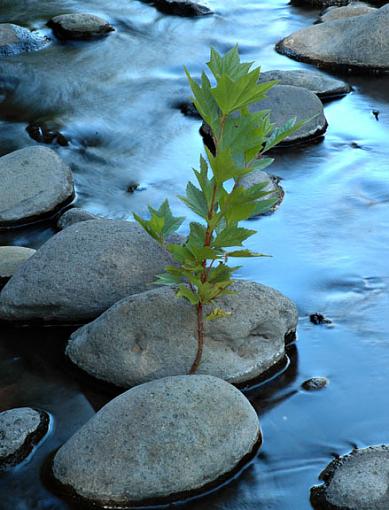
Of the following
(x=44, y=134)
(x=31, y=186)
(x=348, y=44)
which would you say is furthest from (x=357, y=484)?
(x=348, y=44)

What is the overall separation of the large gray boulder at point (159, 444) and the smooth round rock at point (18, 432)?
0.17 meters

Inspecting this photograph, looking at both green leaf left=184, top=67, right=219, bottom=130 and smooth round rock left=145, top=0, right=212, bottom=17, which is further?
smooth round rock left=145, top=0, right=212, bottom=17

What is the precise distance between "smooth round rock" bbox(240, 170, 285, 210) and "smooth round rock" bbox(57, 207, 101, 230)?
892mm

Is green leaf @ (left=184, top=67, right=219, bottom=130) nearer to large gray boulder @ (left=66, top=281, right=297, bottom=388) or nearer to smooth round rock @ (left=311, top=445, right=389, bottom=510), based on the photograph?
large gray boulder @ (left=66, top=281, right=297, bottom=388)

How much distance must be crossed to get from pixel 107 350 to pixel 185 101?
3.92 m

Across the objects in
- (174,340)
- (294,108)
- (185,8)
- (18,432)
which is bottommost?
(185,8)

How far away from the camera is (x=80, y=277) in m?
4.29

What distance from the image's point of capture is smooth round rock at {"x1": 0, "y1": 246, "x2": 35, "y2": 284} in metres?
4.64

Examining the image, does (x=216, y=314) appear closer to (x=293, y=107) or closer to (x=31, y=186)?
(x=31, y=186)

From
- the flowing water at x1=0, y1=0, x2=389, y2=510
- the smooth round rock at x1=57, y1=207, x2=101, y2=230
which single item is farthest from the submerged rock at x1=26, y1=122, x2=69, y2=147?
the smooth round rock at x1=57, y1=207, x2=101, y2=230

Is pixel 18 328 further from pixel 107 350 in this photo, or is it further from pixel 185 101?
pixel 185 101

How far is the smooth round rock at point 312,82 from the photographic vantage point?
23.2 feet

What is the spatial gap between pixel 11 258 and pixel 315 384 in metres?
1.66

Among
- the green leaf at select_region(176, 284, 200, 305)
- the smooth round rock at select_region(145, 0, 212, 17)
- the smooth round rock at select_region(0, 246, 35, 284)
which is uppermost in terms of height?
the green leaf at select_region(176, 284, 200, 305)
